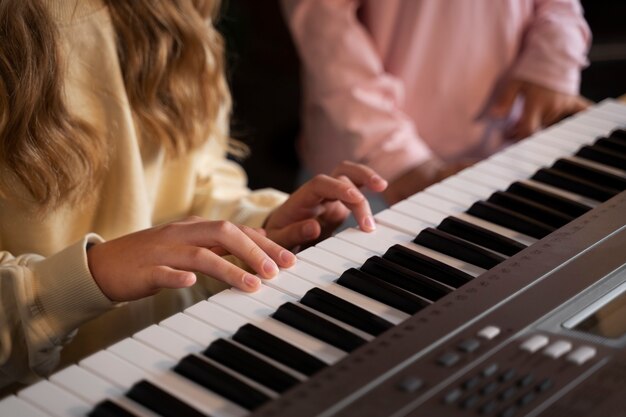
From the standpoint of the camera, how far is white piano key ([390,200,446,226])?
1098 mm

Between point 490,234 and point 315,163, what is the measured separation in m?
0.83

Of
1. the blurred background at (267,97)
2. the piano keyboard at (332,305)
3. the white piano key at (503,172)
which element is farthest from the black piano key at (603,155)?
the blurred background at (267,97)

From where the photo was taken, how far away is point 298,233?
119 centimetres

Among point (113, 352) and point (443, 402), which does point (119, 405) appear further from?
point (443, 402)

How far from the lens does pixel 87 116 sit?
4.00ft

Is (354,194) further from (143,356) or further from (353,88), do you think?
(353,88)

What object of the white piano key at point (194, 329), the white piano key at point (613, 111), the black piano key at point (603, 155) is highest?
the white piano key at point (613, 111)

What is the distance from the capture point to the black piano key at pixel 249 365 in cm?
80

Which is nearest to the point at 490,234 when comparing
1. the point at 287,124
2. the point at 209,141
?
the point at 209,141

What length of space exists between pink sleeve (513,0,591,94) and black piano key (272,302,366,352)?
100cm

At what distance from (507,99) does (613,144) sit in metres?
0.48

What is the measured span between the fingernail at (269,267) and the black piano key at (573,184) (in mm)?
415

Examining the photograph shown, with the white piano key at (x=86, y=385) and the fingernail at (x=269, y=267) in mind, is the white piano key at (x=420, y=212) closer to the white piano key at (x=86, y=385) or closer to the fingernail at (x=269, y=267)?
the fingernail at (x=269, y=267)

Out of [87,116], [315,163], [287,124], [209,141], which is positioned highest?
[87,116]
